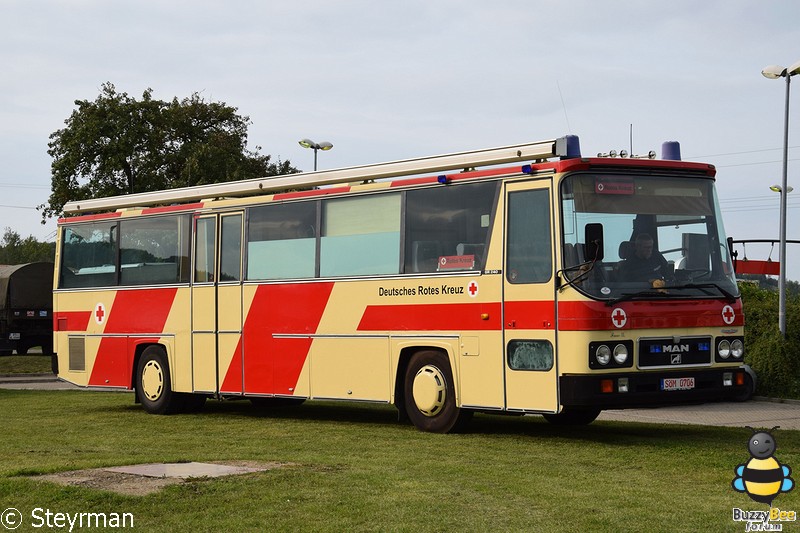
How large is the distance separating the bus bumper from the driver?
1060 millimetres

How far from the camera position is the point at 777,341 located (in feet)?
78.7

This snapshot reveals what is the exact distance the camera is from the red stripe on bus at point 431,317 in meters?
14.1

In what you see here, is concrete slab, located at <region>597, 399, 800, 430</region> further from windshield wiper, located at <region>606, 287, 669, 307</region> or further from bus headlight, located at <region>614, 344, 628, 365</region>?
bus headlight, located at <region>614, 344, 628, 365</region>

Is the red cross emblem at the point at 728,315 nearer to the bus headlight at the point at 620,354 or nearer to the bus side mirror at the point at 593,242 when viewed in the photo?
the bus headlight at the point at 620,354

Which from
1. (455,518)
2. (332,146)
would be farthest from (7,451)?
(332,146)

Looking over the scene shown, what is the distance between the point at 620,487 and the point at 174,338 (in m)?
10.3

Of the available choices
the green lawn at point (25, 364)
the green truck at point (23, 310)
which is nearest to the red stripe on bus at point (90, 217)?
the green lawn at point (25, 364)

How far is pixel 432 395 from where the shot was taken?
14680 mm

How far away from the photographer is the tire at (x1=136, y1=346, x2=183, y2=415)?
1889 centimetres

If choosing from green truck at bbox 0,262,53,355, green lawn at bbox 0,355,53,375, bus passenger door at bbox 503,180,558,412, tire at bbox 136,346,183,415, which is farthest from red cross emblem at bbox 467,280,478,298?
green truck at bbox 0,262,53,355

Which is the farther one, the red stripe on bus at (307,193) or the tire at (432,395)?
the red stripe on bus at (307,193)

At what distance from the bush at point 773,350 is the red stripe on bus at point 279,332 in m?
11.3

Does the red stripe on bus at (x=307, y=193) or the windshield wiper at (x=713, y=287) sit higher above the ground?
the red stripe on bus at (x=307, y=193)

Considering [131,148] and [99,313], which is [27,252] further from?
[99,313]
